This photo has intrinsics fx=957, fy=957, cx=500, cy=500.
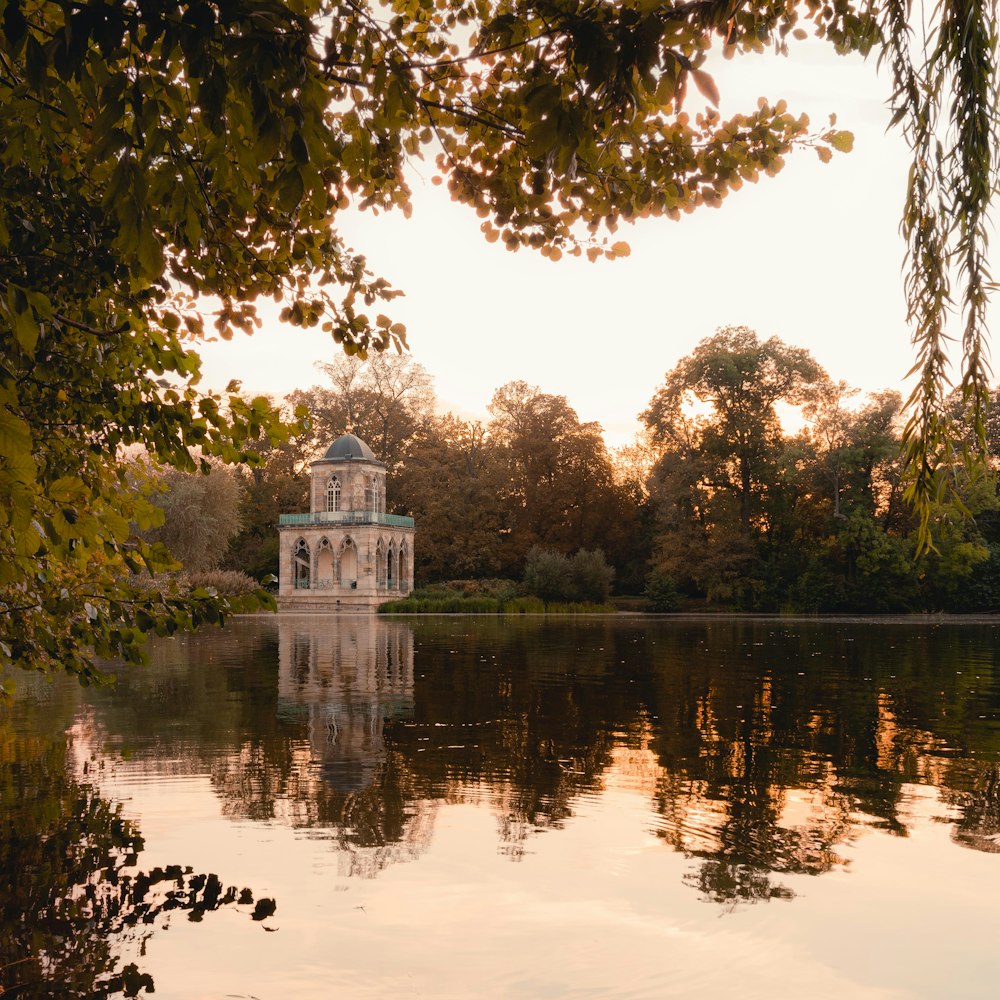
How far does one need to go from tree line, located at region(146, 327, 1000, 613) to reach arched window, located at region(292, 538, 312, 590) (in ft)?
7.93

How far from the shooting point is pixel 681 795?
6.68m

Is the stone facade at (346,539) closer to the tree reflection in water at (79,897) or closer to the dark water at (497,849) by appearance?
the dark water at (497,849)

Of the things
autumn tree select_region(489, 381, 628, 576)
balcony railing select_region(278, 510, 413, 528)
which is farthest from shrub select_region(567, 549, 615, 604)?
balcony railing select_region(278, 510, 413, 528)

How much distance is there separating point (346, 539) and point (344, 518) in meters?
1.18

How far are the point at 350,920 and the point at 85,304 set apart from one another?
10.4 ft

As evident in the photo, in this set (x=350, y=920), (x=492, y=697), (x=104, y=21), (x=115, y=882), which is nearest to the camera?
(x=104, y=21)

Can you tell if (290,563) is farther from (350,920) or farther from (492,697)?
(350,920)

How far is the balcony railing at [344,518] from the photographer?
52375 mm

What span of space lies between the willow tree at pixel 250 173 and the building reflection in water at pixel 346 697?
3241mm

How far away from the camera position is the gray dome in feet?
176

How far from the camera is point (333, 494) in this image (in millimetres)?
54000

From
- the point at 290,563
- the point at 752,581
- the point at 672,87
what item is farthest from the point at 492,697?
the point at 290,563

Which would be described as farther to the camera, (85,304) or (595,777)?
(595,777)

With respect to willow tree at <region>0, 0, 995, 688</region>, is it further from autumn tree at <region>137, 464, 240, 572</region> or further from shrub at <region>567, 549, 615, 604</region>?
shrub at <region>567, 549, 615, 604</region>
